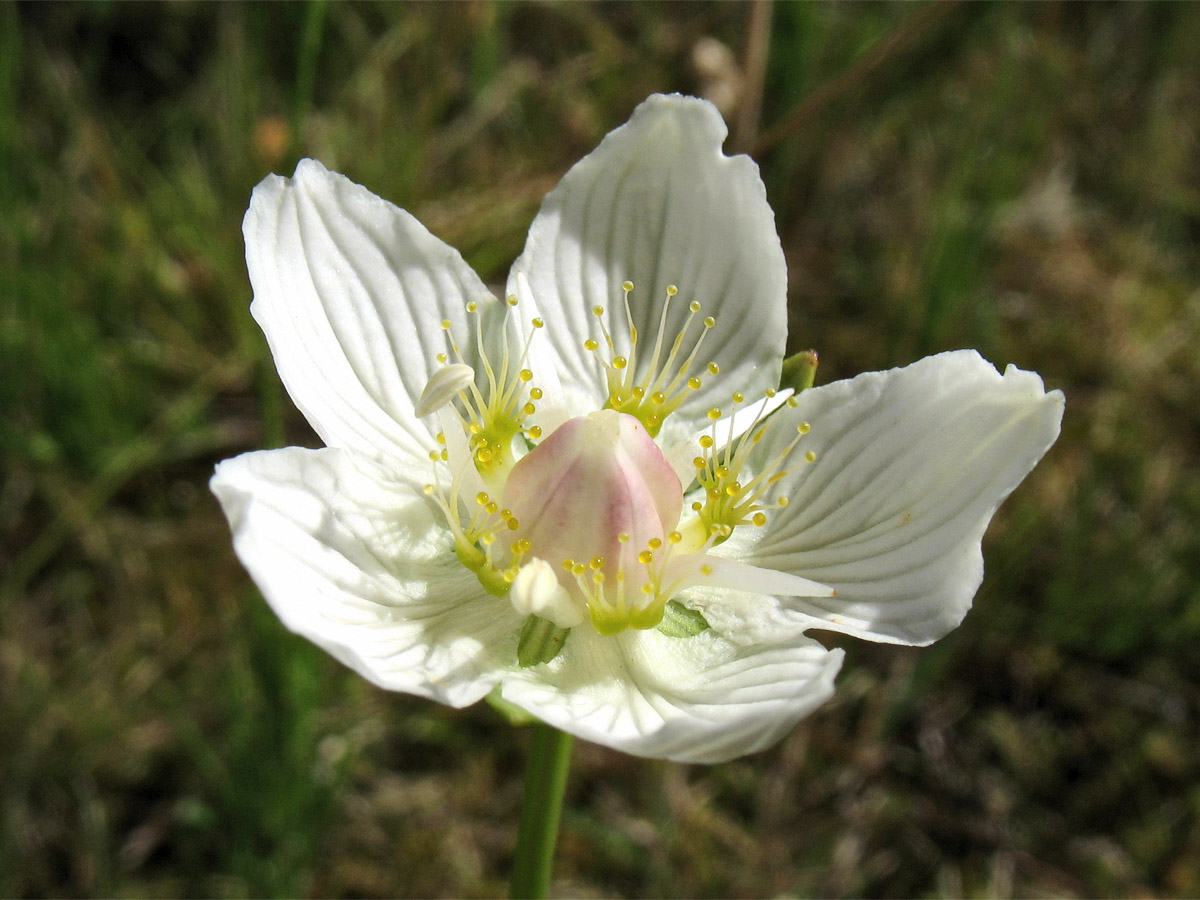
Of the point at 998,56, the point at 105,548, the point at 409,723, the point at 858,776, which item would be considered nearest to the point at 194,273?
the point at 105,548

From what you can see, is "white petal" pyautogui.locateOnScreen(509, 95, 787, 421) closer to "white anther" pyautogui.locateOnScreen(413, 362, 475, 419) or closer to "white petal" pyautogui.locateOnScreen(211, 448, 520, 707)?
"white anther" pyautogui.locateOnScreen(413, 362, 475, 419)

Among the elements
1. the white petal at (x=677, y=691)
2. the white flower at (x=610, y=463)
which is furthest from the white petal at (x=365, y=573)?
the white petal at (x=677, y=691)

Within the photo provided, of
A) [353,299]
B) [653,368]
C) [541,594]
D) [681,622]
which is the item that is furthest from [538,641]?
[353,299]

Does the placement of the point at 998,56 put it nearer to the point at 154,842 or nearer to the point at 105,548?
the point at 105,548

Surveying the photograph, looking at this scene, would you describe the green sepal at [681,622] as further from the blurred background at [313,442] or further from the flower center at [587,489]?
the blurred background at [313,442]

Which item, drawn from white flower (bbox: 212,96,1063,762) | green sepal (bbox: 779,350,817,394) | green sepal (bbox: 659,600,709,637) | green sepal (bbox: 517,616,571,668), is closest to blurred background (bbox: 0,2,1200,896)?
white flower (bbox: 212,96,1063,762)

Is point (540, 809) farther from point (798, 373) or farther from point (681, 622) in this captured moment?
point (798, 373)
